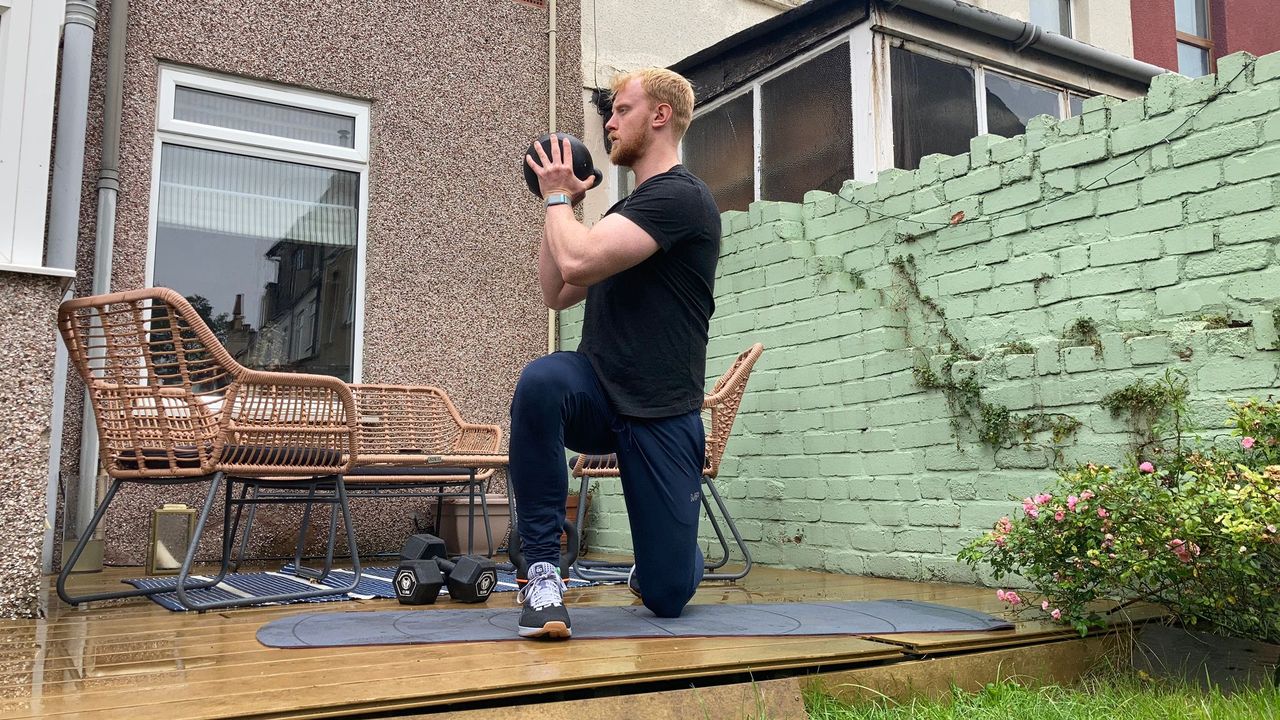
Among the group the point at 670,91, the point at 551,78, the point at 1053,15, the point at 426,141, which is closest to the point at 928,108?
the point at 551,78

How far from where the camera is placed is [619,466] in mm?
2391

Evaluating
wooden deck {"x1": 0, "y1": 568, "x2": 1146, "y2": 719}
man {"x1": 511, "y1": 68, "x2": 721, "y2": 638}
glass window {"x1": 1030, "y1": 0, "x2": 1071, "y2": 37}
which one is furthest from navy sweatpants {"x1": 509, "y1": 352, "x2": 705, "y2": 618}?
glass window {"x1": 1030, "y1": 0, "x2": 1071, "y2": 37}

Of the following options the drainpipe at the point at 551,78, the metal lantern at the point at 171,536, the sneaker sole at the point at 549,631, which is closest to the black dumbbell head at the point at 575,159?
the sneaker sole at the point at 549,631

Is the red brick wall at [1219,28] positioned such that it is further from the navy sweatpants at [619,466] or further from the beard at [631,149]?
the navy sweatpants at [619,466]

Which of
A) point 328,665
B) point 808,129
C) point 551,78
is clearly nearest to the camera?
point 328,665

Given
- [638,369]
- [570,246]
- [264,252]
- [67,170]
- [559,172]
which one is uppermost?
[67,170]

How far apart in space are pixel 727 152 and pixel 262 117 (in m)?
2.49

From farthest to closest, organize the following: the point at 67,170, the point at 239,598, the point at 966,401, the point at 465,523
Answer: the point at 465,523 < the point at 67,170 < the point at 966,401 < the point at 239,598

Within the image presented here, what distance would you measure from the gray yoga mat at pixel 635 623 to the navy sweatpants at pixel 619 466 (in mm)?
145

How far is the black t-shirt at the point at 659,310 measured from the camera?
7.77 ft

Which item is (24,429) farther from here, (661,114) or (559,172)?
(661,114)

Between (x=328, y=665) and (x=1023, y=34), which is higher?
(x=1023, y=34)

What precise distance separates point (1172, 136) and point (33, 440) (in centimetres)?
322

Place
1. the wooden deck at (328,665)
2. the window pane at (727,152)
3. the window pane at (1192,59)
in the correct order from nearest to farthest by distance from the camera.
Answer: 1. the wooden deck at (328,665)
2. the window pane at (727,152)
3. the window pane at (1192,59)
